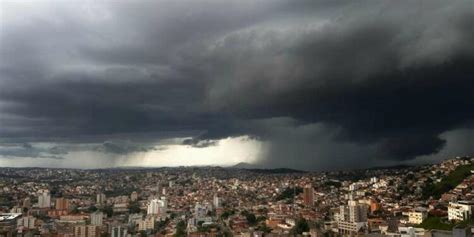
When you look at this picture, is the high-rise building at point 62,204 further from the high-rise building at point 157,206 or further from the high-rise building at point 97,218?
the high-rise building at point 157,206

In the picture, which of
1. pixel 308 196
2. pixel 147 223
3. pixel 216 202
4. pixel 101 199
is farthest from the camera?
pixel 308 196

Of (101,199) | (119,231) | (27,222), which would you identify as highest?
(101,199)

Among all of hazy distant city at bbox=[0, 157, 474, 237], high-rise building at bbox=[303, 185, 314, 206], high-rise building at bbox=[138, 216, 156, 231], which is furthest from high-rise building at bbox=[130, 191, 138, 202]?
high-rise building at bbox=[303, 185, 314, 206]

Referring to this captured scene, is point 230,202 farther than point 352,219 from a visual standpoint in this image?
Yes

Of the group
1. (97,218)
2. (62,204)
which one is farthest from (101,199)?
(97,218)

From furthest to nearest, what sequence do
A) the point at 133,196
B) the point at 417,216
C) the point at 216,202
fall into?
the point at 216,202
the point at 133,196
the point at 417,216

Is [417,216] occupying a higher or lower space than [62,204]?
lower

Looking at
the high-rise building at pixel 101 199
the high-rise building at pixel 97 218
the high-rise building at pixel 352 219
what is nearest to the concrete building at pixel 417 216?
the high-rise building at pixel 352 219

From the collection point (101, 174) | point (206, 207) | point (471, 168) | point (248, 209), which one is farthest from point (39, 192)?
point (471, 168)

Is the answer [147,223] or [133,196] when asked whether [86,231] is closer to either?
[147,223]
